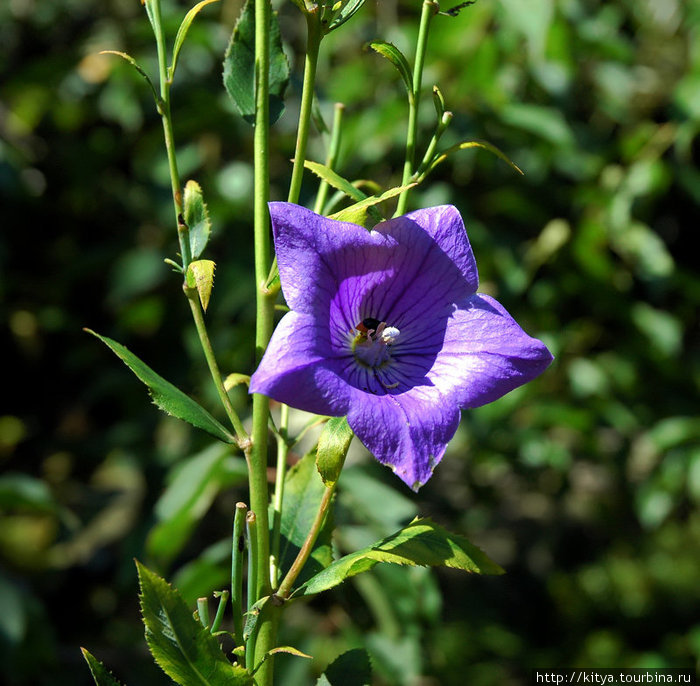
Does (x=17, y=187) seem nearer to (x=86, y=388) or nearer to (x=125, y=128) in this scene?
(x=125, y=128)

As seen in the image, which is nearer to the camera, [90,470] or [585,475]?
[90,470]

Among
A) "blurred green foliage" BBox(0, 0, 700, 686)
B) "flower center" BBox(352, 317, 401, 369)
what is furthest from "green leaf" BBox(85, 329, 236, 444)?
"blurred green foliage" BBox(0, 0, 700, 686)

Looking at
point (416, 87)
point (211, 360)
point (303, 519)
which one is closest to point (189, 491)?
point (303, 519)

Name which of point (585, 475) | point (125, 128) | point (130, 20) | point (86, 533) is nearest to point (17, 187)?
point (125, 128)

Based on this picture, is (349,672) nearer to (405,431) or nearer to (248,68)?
(405,431)

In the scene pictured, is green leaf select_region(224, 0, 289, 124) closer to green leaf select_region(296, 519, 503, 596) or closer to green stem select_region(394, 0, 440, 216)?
green stem select_region(394, 0, 440, 216)
